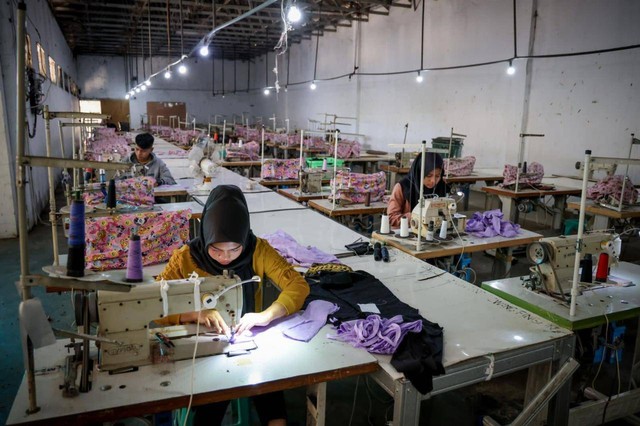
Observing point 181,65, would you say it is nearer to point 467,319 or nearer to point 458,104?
point 458,104

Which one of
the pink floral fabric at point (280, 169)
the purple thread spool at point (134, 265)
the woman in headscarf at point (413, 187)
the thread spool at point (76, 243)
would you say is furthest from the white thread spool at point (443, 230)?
the pink floral fabric at point (280, 169)

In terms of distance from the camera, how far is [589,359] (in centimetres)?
266

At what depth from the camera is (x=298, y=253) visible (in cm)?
292

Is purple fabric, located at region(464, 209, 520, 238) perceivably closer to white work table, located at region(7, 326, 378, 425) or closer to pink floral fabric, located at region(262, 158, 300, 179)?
white work table, located at region(7, 326, 378, 425)

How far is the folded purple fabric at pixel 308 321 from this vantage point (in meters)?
1.94

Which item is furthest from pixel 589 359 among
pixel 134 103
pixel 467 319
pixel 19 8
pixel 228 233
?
pixel 134 103

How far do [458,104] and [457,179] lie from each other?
3.19m

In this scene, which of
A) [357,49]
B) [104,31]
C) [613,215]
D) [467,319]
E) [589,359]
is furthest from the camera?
[104,31]

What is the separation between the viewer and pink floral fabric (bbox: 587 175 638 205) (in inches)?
196

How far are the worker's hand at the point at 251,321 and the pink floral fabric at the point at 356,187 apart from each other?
9.41ft

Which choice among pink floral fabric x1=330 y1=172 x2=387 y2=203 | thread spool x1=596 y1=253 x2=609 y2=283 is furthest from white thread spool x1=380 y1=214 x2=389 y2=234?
thread spool x1=596 y1=253 x2=609 y2=283

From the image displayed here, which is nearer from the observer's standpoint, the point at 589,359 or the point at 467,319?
the point at 467,319

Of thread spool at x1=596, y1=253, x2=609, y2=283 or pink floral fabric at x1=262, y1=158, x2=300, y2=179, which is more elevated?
pink floral fabric at x1=262, y1=158, x2=300, y2=179

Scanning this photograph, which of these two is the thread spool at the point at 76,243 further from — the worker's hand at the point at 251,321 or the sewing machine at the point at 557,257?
the sewing machine at the point at 557,257
